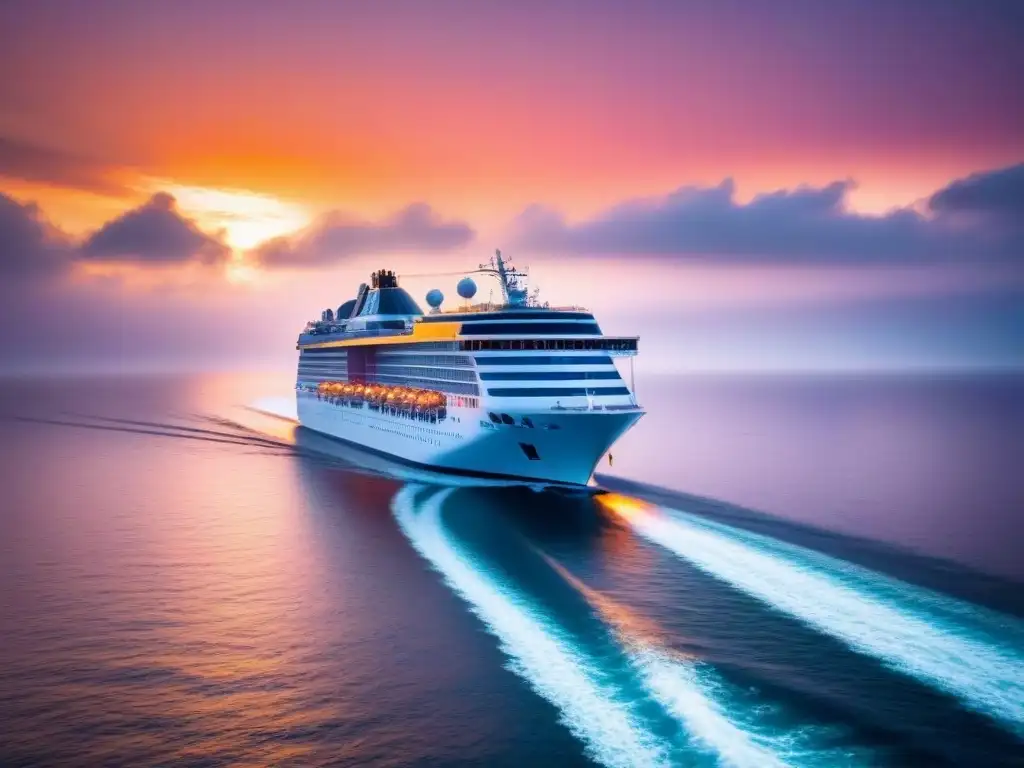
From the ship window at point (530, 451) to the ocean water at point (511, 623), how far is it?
221cm

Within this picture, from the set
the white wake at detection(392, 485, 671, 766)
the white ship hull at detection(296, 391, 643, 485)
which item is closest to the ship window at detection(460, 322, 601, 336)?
the white ship hull at detection(296, 391, 643, 485)

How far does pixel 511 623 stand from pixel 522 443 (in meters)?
18.9

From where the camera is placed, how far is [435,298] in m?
72.8

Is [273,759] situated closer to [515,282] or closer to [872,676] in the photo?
[872,676]

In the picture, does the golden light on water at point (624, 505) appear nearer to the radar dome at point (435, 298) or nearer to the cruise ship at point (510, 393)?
the cruise ship at point (510, 393)

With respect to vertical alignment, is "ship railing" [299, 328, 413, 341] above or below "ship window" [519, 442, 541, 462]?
above

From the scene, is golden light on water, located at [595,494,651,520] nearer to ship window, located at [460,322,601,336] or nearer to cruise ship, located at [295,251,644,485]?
cruise ship, located at [295,251,644,485]

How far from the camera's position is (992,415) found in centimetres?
12369

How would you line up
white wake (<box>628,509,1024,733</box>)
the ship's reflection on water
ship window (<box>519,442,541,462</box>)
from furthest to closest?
ship window (<box>519,442,541,462</box>), white wake (<box>628,509,1024,733</box>), the ship's reflection on water

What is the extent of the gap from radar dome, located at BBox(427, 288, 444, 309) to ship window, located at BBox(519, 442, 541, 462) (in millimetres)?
30960

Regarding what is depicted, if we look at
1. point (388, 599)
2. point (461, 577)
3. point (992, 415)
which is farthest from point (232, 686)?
point (992, 415)

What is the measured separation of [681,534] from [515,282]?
2510cm

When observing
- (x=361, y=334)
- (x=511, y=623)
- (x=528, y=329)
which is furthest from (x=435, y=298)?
(x=511, y=623)

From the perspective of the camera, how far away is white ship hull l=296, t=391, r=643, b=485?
1690 inches
